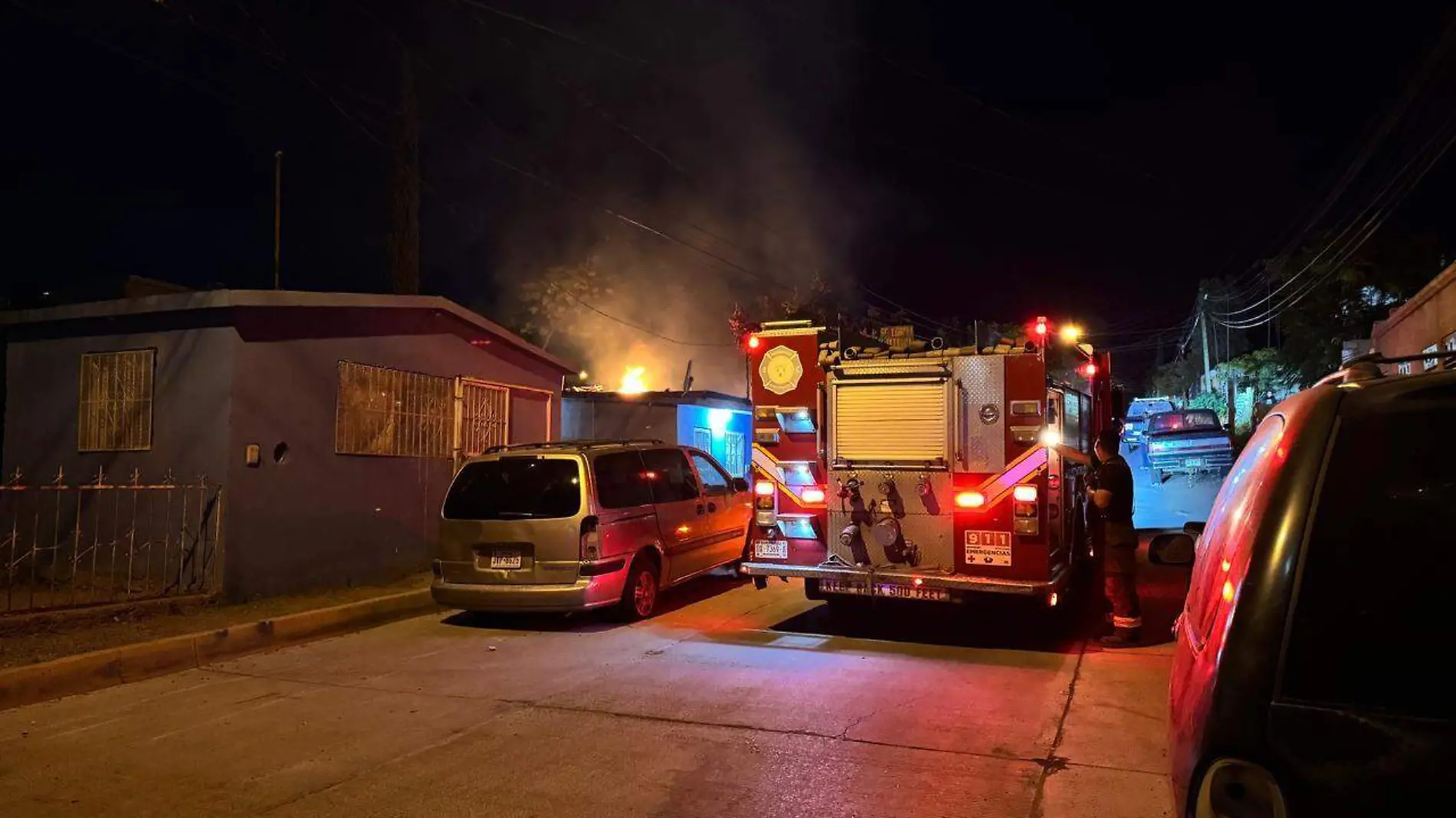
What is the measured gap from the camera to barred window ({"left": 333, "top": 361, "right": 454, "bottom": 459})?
10.3 metres

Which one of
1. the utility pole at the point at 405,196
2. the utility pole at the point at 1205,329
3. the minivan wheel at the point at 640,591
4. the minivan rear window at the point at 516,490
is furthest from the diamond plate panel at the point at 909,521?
the utility pole at the point at 1205,329

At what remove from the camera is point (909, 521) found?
752 cm

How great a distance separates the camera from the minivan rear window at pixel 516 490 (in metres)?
8.30

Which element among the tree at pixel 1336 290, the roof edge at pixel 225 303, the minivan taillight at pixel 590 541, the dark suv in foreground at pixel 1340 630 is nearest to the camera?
the dark suv in foreground at pixel 1340 630

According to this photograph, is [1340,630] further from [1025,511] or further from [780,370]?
[780,370]

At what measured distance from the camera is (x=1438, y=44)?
30.8 feet

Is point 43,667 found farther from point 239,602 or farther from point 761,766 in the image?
point 761,766

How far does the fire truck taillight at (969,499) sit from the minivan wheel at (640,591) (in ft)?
10.4

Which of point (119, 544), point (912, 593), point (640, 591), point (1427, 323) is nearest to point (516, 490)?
point (640, 591)

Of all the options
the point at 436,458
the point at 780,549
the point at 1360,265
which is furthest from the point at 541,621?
the point at 1360,265

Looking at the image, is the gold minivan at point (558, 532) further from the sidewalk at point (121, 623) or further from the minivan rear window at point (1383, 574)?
the minivan rear window at point (1383, 574)

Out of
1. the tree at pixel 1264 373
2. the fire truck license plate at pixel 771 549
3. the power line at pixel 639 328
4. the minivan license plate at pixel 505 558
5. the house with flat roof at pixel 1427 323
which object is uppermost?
the power line at pixel 639 328

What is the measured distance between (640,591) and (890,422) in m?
Result: 3.05

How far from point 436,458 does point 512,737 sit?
6785mm
